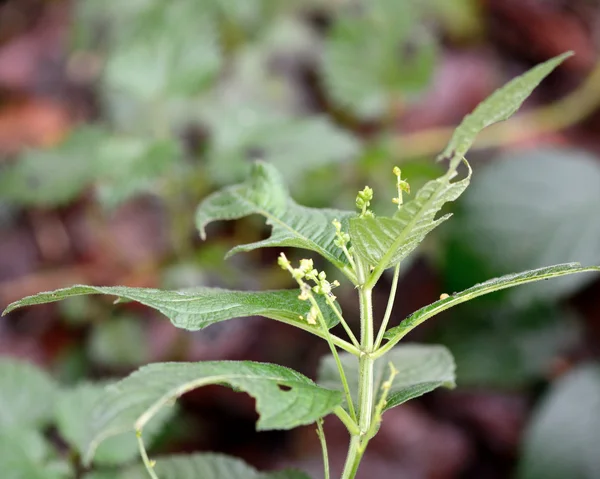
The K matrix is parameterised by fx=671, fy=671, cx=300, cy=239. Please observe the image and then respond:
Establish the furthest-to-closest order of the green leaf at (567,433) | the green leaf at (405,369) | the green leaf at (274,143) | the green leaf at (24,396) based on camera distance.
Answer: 1. the green leaf at (274,143)
2. the green leaf at (567,433)
3. the green leaf at (24,396)
4. the green leaf at (405,369)

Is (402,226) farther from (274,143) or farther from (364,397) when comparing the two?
(274,143)

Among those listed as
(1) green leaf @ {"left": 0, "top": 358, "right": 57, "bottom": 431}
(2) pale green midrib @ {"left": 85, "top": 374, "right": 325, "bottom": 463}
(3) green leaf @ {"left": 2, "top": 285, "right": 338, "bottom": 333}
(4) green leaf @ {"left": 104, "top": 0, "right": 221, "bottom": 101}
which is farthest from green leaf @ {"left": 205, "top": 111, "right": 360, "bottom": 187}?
(2) pale green midrib @ {"left": 85, "top": 374, "right": 325, "bottom": 463}

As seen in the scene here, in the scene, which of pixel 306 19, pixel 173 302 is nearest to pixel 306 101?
pixel 306 19

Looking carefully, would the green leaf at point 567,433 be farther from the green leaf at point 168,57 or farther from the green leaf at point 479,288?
the green leaf at point 168,57

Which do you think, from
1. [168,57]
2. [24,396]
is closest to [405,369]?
[24,396]

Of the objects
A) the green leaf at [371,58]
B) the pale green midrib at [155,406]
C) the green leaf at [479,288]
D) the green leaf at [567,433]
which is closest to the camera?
the pale green midrib at [155,406]

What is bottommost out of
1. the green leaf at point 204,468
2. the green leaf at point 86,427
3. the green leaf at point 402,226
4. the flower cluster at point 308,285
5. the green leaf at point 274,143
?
the green leaf at point 204,468

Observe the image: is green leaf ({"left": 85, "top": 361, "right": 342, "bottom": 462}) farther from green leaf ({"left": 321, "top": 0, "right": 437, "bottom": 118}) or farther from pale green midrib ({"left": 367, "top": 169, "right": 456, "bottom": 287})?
green leaf ({"left": 321, "top": 0, "right": 437, "bottom": 118})

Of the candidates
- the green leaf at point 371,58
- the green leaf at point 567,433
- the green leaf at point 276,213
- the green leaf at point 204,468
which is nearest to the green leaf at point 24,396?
the green leaf at point 204,468
